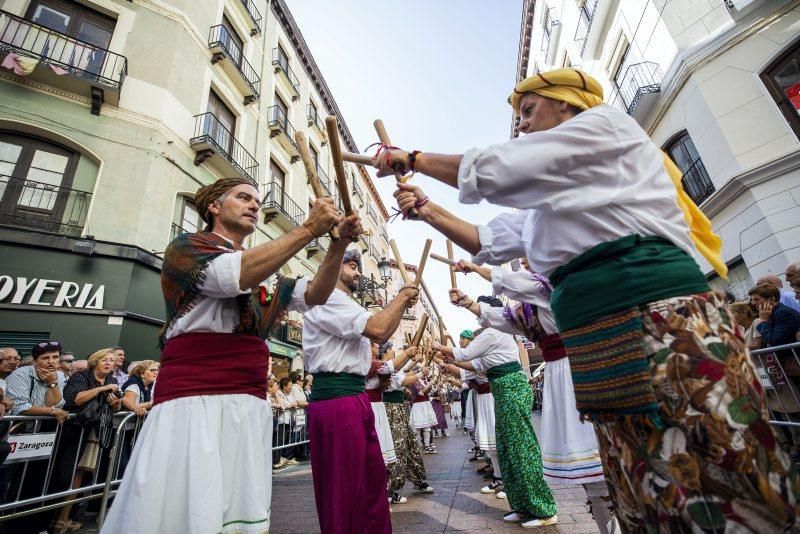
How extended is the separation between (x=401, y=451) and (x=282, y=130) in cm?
1349

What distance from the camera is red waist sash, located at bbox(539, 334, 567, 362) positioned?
3043 millimetres

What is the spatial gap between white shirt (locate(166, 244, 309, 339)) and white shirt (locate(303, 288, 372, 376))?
1.26 metres

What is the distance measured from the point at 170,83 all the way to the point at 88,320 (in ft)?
21.1

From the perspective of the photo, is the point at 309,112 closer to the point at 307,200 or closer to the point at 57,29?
the point at 307,200

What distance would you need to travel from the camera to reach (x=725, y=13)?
8805 millimetres

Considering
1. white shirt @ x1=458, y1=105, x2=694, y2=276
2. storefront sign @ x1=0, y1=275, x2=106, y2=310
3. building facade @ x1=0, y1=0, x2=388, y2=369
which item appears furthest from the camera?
building facade @ x1=0, y1=0, x2=388, y2=369

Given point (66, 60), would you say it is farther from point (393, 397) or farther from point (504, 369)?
point (504, 369)

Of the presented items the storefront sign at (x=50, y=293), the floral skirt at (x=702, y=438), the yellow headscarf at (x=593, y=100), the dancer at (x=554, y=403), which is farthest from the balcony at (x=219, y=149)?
the floral skirt at (x=702, y=438)

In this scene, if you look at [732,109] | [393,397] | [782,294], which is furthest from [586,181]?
[732,109]

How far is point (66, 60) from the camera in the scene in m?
9.13

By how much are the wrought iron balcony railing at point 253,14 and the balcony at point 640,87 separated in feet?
42.5

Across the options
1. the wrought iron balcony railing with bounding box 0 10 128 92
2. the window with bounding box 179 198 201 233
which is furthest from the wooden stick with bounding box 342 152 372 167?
the wrought iron balcony railing with bounding box 0 10 128 92

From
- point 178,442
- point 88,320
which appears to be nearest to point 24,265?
point 88,320

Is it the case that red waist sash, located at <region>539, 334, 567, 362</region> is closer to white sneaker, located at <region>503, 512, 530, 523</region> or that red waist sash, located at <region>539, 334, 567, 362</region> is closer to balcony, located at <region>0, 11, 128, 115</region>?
white sneaker, located at <region>503, 512, 530, 523</region>
